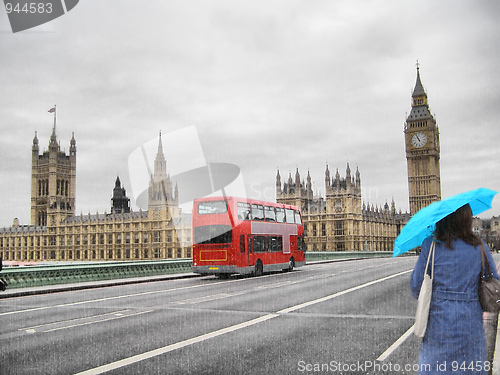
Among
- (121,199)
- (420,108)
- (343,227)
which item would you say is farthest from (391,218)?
(121,199)

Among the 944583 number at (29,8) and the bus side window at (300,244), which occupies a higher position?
the 944583 number at (29,8)

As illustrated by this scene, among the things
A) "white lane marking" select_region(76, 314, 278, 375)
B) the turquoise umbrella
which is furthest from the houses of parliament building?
the turquoise umbrella

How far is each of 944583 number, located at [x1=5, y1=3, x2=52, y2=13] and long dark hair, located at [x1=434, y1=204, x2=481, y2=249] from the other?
12.9 meters

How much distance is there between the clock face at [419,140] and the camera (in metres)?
138

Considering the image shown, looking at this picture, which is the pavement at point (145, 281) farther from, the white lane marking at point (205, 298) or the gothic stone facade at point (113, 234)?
the gothic stone facade at point (113, 234)

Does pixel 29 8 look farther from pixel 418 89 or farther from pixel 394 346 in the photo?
pixel 418 89

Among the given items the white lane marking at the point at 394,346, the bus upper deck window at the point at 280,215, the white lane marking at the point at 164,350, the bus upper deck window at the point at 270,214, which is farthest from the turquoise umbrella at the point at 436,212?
the bus upper deck window at the point at 280,215

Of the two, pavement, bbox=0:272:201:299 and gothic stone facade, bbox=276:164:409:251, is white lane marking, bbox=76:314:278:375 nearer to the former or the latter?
pavement, bbox=0:272:201:299

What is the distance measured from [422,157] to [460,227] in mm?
143187

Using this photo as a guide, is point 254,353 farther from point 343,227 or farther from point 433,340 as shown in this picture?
point 343,227

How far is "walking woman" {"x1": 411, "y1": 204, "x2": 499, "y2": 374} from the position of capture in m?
3.92

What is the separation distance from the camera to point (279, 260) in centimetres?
2909

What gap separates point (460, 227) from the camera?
4035mm

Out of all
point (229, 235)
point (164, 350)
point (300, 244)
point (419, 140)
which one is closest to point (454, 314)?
point (164, 350)
